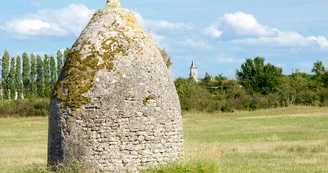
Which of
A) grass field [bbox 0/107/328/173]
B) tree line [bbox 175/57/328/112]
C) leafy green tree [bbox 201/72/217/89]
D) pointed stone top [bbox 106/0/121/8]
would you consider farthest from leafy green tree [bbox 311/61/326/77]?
pointed stone top [bbox 106/0/121/8]

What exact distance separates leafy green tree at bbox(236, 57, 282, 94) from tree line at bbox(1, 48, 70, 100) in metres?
29.4

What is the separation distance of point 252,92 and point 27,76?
34660mm

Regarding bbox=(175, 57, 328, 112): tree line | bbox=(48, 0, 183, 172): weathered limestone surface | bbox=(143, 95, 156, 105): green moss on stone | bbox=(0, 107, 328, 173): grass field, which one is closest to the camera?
bbox=(48, 0, 183, 172): weathered limestone surface

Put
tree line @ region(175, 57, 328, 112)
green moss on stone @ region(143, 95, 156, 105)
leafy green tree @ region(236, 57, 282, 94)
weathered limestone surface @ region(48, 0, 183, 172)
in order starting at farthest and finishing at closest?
leafy green tree @ region(236, 57, 282, 94), tree line @ region(175, 57, 328, 112), green moss on stone @ region(143, 95, 156, 105), weathered limestone surface @ region(48, 0, 183, 172)

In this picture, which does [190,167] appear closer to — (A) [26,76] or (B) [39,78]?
(B) [39,78]

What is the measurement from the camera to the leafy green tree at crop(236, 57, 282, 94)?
92188 mm

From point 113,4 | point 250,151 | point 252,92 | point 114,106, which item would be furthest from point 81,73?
point 252,92

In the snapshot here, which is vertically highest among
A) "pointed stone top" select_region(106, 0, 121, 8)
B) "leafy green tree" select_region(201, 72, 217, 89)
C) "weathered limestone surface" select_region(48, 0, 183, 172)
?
"leafy green tree" select_region(201, 72, 217, 89)

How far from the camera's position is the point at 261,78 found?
309 feet

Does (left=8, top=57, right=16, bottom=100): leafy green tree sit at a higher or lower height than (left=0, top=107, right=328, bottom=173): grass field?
higher

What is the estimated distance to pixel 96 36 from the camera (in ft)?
45.1

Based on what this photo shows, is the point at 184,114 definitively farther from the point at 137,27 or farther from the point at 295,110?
the point at 137,27

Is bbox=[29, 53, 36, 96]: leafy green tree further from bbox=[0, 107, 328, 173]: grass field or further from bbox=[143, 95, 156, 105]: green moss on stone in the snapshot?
bbox=[143, 95, 156, 105]: green moss on stone

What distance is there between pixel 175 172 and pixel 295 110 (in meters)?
53.9
